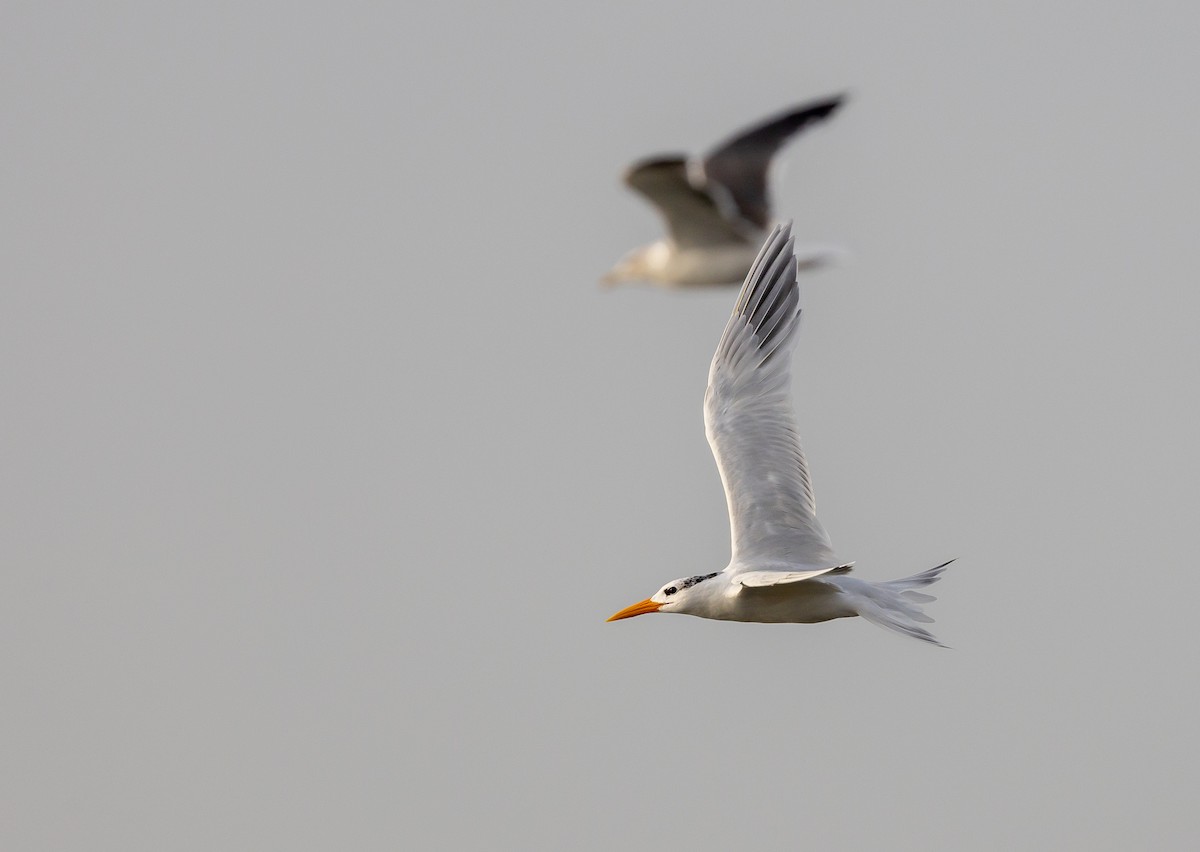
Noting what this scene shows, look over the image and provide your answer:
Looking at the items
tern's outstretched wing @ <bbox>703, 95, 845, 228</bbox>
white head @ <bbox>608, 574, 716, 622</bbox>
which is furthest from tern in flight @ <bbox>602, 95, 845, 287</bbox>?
white head @ <bbox>608, 574, 716, 622</bbox>

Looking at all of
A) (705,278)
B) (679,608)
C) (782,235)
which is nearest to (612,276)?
(705,278)

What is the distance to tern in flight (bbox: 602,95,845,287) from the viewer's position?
21.5 meters

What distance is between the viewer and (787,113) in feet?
71.2

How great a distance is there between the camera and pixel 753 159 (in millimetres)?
21672

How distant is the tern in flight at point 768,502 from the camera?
32.7 ft

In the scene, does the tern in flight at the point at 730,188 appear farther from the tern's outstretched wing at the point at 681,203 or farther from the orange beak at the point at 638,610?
the orange beak at the point at 638,610

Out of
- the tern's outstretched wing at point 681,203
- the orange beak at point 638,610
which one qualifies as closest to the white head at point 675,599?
the orange beak at point 638,610

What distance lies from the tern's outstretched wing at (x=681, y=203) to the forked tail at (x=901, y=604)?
11.4 meters

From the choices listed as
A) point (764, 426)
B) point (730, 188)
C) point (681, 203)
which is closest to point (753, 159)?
point (730, 188)

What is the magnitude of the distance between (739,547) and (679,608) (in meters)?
0.58

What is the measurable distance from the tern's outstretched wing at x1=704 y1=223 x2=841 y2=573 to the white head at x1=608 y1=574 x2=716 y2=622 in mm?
308

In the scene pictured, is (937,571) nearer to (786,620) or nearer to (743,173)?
(786,620)

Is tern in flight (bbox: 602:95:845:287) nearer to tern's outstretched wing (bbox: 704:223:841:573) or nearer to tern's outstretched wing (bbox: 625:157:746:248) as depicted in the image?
tern's outstretched wing (bbox: 625:157:746:248)

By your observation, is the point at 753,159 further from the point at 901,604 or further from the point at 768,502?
the point at 901,604
